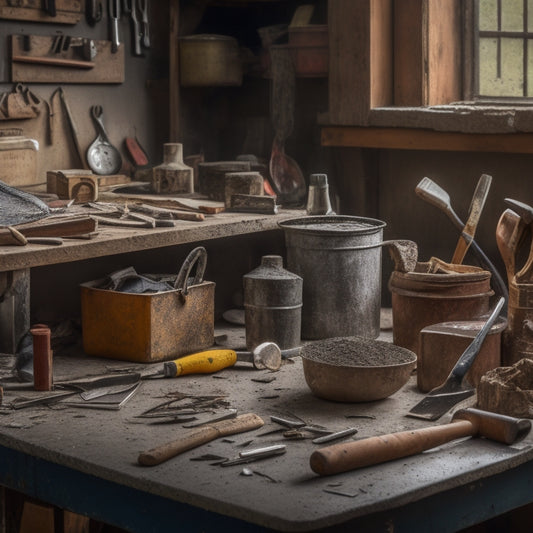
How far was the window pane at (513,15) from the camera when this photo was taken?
5.33 m

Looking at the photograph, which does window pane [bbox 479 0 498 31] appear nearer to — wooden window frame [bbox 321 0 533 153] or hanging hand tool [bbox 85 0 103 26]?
wooden window frame [bbox 321 0 533 153]

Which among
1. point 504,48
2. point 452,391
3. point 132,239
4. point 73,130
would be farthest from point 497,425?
point 73,130

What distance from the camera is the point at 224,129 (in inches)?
248

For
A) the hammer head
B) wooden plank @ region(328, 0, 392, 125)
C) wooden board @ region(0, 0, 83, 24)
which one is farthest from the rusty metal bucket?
wooden board @ region(0, 0, 83, 24)

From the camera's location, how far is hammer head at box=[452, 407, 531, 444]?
3318 millimetres

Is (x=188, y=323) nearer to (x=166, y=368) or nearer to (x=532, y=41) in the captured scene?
(x=166, y=368)

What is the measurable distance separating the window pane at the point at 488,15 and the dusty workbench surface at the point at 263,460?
221cm

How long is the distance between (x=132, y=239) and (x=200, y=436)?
115 cm

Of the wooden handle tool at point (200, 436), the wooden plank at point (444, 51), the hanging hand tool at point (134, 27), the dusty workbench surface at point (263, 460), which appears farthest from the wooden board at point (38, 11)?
the wooden handle tool at point (200, 436)

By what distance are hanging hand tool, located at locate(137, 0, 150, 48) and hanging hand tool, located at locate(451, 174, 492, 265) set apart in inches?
85.1

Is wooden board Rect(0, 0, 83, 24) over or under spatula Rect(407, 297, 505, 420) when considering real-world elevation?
over

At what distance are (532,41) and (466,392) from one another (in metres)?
2.29

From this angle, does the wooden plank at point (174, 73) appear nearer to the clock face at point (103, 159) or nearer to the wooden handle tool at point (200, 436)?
the clock face at point (103, 159)

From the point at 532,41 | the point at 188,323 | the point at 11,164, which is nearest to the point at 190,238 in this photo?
the point at 188,323
